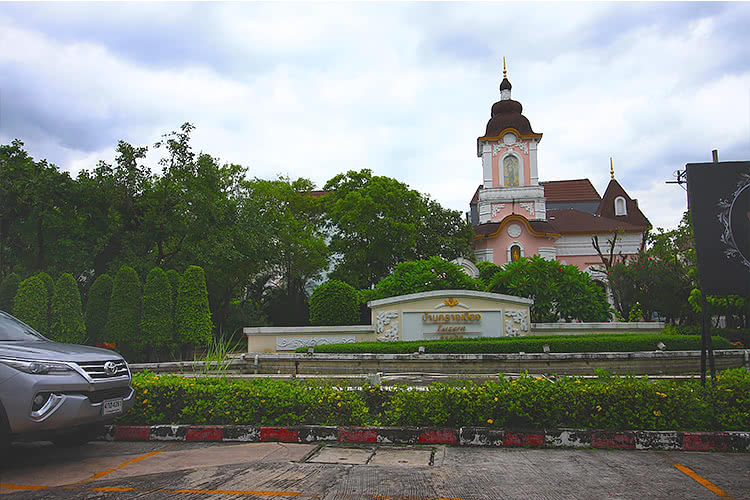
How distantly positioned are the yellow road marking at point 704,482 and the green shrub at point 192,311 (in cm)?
1348

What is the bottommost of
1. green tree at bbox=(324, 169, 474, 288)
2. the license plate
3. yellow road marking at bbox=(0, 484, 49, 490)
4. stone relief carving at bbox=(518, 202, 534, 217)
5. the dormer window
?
yellow road marking at bbox=(0, 484, 49, 490)

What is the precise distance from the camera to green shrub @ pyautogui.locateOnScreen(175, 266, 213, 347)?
16.0 metres

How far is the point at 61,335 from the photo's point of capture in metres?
14.6

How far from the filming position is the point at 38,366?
5.38 metres

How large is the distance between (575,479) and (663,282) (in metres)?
23.2

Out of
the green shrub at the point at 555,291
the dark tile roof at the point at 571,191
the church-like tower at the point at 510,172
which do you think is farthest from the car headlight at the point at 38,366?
the dark tile roof at the point at 571,191

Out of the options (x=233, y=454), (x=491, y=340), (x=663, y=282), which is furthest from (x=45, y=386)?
(x=663, y=282)

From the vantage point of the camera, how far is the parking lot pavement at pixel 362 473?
4.64 meters

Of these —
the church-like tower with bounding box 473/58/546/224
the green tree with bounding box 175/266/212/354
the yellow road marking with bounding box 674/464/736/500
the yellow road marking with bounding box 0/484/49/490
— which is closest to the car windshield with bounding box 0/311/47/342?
the yellow road marking with bounding box 0/484/49/490

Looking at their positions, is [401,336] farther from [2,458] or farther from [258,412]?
[2,458]

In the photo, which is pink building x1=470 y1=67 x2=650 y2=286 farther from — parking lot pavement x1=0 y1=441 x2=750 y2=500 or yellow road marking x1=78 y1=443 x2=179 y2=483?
yellow road marking x1=78 y1=443 x2=179 y2=483

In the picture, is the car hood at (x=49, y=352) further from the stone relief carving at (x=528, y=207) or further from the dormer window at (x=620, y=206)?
the dormer window at (x=620, y=206)

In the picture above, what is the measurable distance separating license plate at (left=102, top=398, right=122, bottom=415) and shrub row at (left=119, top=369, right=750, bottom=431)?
1065 mm

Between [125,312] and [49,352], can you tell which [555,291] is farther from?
[49,352]
